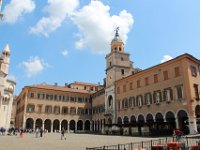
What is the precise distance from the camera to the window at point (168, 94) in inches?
1391

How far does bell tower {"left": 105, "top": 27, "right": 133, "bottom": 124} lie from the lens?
170 ft

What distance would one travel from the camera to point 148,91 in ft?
131

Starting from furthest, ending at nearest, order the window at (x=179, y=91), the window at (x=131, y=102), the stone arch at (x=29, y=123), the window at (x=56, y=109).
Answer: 1. the window at (x=56, y=109)
2. the stone arch at (x=29, y=123)
3. the window at (x=131, y=102)
4. the window at (x=179, y=91)

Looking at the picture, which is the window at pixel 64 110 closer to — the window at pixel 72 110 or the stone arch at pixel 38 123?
the window at pixel 72 110

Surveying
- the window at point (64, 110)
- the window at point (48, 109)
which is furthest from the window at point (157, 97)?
the window at point (48, 109)

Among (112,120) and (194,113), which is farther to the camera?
(112,120)

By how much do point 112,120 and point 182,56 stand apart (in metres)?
22.9

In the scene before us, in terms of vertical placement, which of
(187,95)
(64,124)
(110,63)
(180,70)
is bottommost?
(64,124)

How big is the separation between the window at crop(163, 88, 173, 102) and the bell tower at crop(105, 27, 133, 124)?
51.6 feet

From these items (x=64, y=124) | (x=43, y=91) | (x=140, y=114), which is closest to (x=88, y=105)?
(x=64, y=124)

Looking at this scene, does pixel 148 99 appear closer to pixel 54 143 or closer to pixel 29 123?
pixel 54 143

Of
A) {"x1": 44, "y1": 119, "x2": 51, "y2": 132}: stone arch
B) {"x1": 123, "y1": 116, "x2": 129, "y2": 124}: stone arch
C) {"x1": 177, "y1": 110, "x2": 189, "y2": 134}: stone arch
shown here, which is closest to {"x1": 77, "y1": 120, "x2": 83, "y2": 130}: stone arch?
{"x1": 44, "y1": 119, "x2": 51, "y2": 132}: stone arch

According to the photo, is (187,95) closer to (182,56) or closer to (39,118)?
(182,56)

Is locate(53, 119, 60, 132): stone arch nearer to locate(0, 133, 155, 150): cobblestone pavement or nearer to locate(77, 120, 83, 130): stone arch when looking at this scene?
locate(77, 120, 83, 130): stone arch
